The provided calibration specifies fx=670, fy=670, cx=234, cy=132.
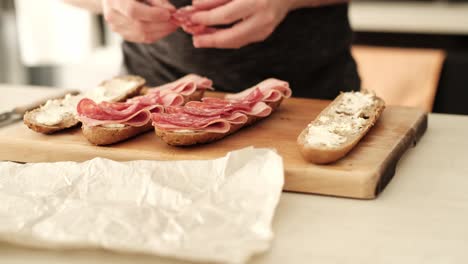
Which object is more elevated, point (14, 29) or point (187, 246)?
point (187, 246)

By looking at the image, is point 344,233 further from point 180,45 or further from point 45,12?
point 45,12

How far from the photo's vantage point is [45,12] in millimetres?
3990

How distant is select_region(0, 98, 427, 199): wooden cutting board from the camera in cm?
116

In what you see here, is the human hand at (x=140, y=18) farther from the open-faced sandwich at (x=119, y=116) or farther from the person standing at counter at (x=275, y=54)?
the open-faced sandwich at (x=119, y=116)

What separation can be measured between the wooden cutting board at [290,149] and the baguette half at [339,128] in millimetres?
22

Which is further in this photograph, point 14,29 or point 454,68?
point 14,29

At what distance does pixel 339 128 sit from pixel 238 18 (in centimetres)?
40

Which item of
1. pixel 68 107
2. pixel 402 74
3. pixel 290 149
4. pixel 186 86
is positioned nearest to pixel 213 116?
pixel 290 149

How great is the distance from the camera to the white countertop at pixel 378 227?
0.94 metres

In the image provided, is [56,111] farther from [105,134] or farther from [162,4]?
[162,4]

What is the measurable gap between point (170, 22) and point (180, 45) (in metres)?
0.21

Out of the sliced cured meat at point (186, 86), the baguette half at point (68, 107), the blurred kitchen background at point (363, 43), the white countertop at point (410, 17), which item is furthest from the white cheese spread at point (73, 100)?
the white countertop at point (410, 17)

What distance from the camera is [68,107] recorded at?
1541 millimetres

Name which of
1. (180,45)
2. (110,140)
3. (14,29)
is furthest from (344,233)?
(14,29)
